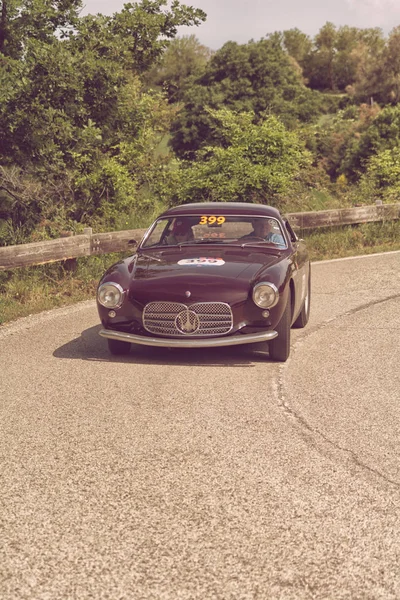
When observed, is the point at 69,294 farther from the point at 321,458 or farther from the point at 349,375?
the point at 321,458

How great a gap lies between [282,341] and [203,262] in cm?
118

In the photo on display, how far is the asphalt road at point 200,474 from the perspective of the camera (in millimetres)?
3770

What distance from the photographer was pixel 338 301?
39.4 ft

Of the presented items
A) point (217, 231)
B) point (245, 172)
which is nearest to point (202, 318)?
point (217, 231)

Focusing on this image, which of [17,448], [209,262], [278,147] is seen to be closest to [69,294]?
[209,262]

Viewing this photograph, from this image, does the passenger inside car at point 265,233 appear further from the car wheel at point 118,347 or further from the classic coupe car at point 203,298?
the car wheel at point 118,347

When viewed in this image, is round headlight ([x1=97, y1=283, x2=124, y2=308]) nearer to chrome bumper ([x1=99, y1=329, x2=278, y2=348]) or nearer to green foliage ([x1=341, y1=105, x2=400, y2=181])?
chrome bumper ([x1=99, y1=329, x2=278, y2=348])

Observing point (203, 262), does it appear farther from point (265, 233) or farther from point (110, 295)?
point (265, 233)

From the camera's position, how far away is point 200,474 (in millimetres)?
5051

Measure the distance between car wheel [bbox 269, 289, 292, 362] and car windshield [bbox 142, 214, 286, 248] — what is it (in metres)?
1.40

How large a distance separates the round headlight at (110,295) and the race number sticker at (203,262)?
0.77m

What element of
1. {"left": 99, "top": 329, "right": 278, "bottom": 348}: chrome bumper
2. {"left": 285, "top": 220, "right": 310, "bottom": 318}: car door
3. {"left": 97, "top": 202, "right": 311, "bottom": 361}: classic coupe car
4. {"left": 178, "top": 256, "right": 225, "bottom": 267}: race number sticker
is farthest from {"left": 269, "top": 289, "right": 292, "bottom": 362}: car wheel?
{"left": 178, "top": 256, "right": 225, "bottom": 267}: race number sticker

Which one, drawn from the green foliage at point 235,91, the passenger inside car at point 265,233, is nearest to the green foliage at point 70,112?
the passenger inside car at point 265,233

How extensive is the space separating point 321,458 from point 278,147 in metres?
16.0
